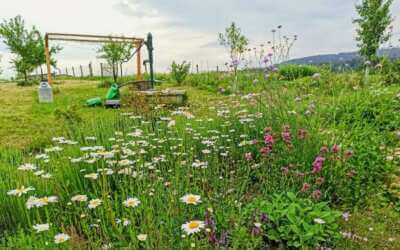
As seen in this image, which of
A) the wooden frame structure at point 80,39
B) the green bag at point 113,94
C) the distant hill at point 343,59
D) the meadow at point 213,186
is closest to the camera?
the meadow at point 213,186

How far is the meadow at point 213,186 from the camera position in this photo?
1.68m

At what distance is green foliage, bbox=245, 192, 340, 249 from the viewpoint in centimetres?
183

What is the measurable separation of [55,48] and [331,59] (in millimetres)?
21397

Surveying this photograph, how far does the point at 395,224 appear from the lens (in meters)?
2.43

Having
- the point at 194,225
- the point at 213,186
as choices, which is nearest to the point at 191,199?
the point at 194,225

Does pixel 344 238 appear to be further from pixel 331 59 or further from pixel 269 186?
pixel 331 59

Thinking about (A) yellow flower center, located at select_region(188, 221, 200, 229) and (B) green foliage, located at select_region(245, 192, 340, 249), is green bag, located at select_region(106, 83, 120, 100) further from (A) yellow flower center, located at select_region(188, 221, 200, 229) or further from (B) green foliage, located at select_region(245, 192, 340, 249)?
(A) yellow flower center, located at select_region(188, 221, 200, 229)

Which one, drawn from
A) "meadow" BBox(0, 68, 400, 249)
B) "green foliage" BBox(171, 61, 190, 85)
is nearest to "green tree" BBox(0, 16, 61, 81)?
"green foliage" BBox(171, 61, 190, 85)

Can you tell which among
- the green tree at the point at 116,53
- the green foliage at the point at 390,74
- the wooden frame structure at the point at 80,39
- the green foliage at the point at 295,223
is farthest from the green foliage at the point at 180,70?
the green foliage at the point at 295,223

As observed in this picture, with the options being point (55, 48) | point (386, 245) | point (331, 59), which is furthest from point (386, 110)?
point (55, 48)

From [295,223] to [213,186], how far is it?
551mm

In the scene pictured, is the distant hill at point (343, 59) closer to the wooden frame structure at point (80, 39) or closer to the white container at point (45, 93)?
the white container at point (45, 93)

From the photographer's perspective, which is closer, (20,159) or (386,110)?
(20,159)

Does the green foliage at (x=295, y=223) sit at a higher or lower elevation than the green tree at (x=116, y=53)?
lower
